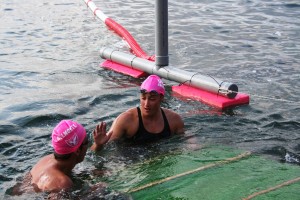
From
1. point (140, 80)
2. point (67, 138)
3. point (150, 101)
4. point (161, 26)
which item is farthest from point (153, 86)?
point (140, 80)

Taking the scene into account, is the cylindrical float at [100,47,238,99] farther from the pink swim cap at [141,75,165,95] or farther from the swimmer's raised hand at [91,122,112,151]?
the swimmer's raised hand at [91,122,112,151]

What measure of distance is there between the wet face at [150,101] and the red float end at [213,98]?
7.63ft

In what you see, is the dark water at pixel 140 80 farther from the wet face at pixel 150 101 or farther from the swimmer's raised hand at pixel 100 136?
the wet face at pixel 150 101

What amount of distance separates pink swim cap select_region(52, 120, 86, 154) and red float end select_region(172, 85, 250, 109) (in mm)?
4119

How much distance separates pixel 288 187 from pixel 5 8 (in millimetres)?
17281

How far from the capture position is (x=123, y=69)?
11.5m

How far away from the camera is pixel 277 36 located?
1488 centimetres

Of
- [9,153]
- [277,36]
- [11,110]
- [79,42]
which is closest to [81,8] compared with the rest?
[79,42]

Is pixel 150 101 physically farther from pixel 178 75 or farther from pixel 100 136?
pixel 178 75

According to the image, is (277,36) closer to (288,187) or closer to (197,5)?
(197,5)

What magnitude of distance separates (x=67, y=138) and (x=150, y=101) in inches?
73.7

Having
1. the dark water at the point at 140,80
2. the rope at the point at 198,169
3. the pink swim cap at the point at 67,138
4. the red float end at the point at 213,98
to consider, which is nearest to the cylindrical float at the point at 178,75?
the red float end at the point at 213,98

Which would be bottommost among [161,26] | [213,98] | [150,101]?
[213,98]

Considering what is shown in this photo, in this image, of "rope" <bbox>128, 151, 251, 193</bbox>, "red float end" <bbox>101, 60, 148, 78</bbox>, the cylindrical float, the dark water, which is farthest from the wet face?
"red float end" <bbox>101, 60, 148, 78</bbox>
